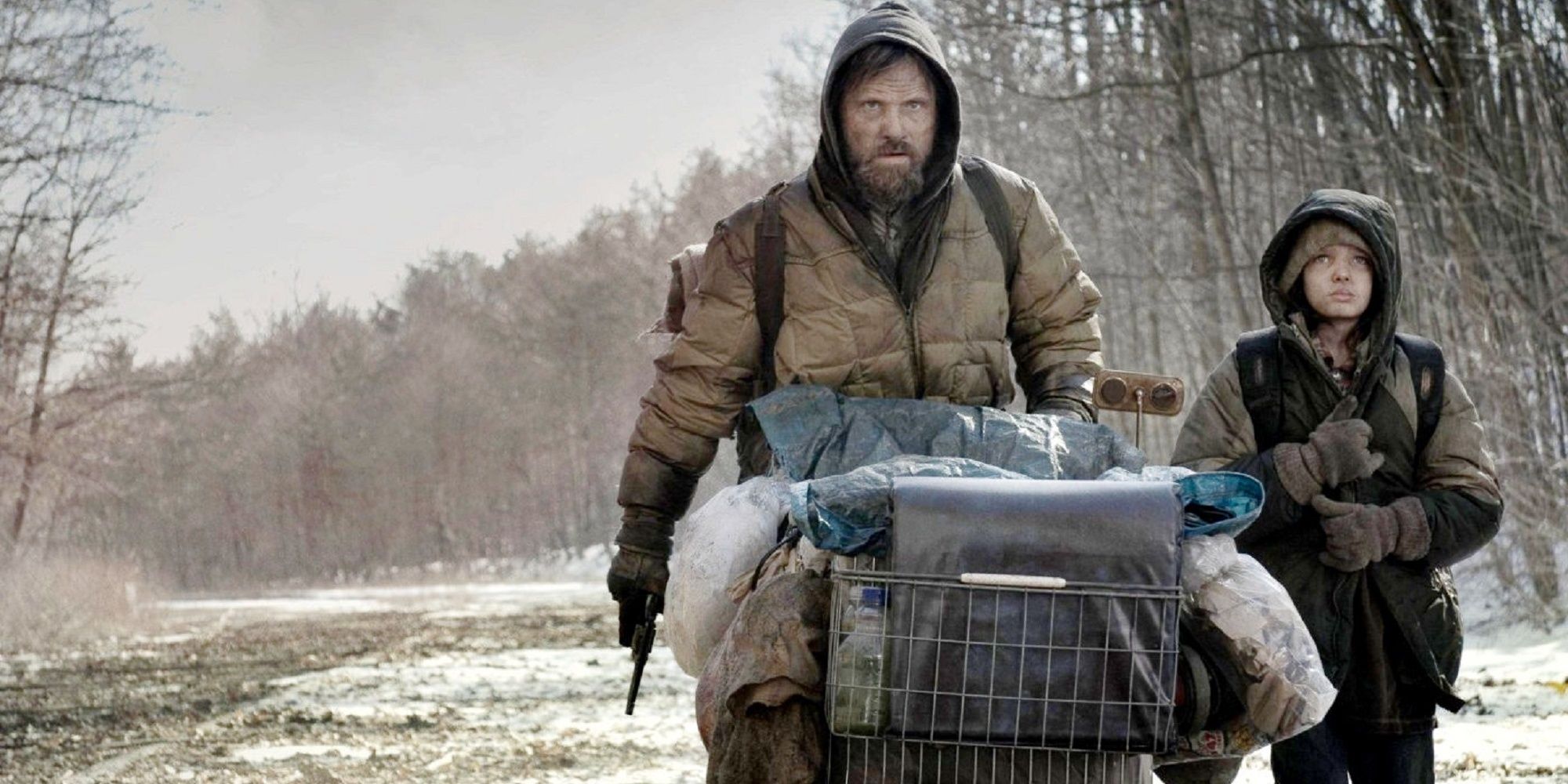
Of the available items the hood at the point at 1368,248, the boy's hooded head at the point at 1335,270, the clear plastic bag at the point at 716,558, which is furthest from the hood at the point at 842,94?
the boy's hooded head at the point at 1335,270

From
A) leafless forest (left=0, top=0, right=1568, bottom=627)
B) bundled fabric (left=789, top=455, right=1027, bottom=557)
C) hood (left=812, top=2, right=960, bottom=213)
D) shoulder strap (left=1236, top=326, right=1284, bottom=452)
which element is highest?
leafless forest (left=0, top=0, right=1568, bottom=627)

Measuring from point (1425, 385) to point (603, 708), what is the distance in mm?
7126

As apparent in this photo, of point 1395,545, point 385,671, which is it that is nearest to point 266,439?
point 385,671

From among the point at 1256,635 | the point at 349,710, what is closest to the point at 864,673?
the point at 1256,635

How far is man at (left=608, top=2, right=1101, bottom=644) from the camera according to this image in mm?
5039

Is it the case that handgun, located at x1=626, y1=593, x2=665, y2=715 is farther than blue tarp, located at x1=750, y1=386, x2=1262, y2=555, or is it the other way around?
handgun, located at x1=626, y1=593, x2=665, y2=715

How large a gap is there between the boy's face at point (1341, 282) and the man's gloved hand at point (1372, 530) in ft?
1.74

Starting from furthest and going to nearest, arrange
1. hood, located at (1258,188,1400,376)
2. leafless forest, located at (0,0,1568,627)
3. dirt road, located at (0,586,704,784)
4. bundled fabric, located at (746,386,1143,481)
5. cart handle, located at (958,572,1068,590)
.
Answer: leafless forest, located at (0,0,1568,627) → dirt road, located at (0,586,704,784) → hood, located at (1258,188,1400,376) → bundled fabric, located at (746,386,1143,481) → cart handle, located at (958,572,1068,590)

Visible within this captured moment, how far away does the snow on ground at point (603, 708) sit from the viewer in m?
8.30

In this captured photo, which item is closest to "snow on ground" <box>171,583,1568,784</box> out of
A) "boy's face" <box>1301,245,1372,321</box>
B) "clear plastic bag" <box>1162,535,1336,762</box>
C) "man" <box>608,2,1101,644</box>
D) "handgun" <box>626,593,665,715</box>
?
"boy's face" <box>1301,245,1372,321</box>

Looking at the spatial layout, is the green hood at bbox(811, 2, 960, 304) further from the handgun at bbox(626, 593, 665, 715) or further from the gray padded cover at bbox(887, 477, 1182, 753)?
the gray padded cover at bbox(887, 477, 1182, 753)

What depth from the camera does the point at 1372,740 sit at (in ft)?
17.6

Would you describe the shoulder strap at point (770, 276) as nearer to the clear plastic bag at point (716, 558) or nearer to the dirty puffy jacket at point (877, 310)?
the dirty puffy jacket at point (877, 310)

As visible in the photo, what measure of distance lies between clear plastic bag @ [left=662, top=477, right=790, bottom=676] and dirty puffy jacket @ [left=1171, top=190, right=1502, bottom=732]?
1.22 meters
